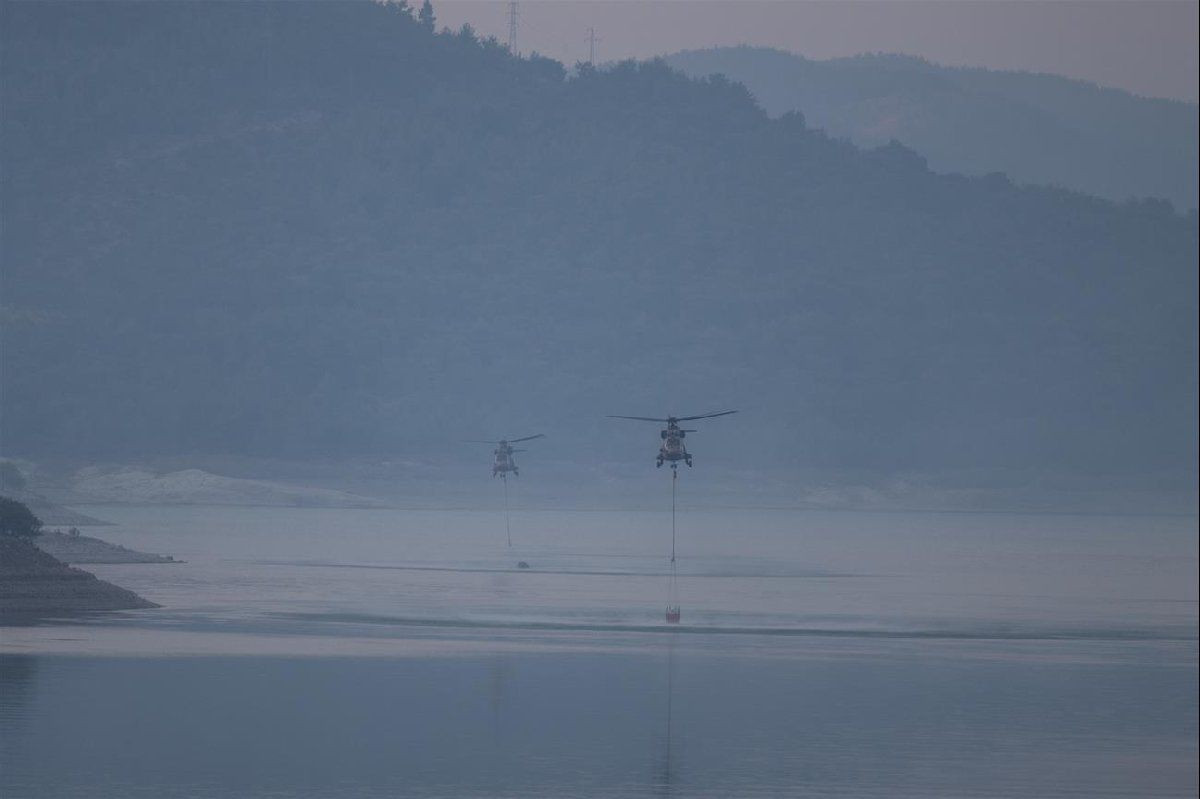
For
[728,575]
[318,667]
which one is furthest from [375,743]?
[728,575]

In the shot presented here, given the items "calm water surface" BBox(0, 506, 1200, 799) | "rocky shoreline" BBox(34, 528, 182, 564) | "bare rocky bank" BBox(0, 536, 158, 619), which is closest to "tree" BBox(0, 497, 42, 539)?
"bare rocky bank" BBox(0, 536, 158, 619)

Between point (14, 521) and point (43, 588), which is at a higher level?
point (14, 521)

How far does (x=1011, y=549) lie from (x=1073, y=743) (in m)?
92.5

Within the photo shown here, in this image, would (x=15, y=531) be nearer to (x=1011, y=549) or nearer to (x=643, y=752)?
(x=643, y=752)

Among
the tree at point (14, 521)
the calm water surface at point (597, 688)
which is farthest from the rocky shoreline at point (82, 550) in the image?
the tree at point (14, 521)

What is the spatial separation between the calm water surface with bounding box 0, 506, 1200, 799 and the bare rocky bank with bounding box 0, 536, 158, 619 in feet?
5.60

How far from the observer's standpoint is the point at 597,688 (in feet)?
170

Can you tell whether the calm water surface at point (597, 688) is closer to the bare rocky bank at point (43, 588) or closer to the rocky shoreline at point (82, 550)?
the rocky shoreline at point (82, 550)

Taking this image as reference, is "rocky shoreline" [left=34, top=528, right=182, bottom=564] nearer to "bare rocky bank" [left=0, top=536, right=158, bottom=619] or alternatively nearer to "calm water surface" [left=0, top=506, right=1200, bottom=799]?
"calm water surface" [left=0, top=506, right=1200, bottom=799]

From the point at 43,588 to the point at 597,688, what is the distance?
71.2ft

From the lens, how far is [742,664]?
57.5m

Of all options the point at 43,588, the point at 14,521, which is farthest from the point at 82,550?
the point at 43,588

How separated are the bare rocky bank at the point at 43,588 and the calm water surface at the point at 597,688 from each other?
1.71m

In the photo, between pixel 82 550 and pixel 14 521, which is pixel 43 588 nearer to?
pixel 14 521
